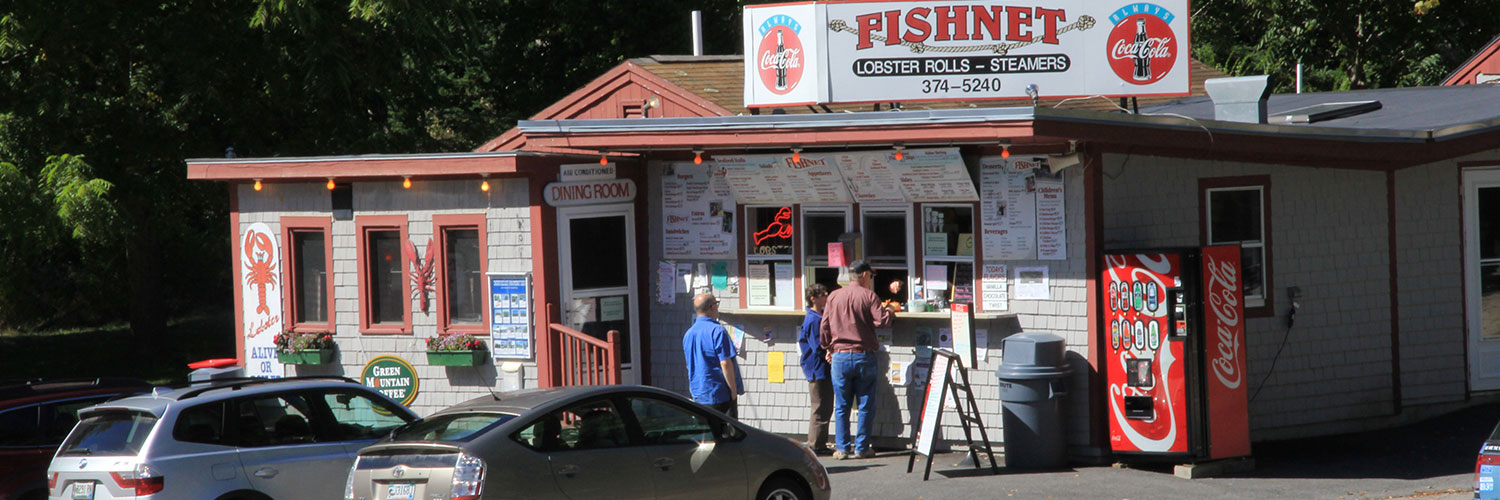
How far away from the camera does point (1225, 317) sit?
11.3 m

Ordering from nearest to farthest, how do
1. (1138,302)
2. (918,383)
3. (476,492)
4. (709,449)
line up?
(476,492), (709,449), (1138,302), (918,383)

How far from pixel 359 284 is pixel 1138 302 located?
25.4 ft

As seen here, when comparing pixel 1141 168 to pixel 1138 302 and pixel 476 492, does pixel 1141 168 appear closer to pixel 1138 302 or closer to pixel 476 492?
pixel 1138 302

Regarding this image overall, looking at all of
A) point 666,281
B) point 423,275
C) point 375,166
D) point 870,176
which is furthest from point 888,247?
point 375,166

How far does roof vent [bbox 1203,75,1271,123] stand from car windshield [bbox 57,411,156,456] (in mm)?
9471

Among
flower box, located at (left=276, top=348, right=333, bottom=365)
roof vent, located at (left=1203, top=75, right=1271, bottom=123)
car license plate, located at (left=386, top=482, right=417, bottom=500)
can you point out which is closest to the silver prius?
car license plate, located at (left=386, top=482, right=417, bottom=500)

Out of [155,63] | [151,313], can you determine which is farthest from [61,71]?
[151,313]

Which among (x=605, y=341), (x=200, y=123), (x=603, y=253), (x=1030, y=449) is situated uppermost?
(x=200, y=123)

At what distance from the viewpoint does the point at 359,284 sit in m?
14.2

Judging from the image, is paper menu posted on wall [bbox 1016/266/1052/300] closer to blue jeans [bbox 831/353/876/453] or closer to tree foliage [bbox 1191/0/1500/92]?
blue jeans [bbox 831/353/876/453]

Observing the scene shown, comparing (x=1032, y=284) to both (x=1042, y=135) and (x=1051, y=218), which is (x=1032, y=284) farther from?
(x=1042, y=135)

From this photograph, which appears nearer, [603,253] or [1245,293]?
[1245,293]

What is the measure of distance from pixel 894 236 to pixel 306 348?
20.5 feet

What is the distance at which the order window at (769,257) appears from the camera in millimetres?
13211
